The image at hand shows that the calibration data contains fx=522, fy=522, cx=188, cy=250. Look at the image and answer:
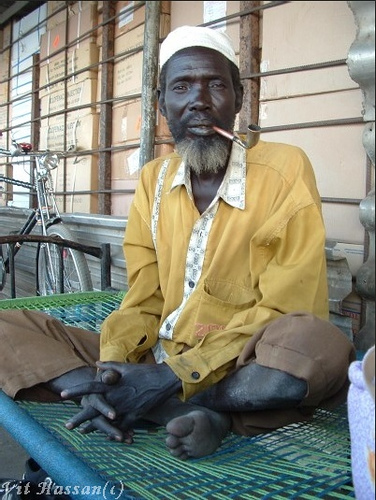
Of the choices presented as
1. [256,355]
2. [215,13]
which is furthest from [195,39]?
[215,13]

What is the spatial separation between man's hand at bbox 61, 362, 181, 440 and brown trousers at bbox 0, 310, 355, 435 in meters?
0.21

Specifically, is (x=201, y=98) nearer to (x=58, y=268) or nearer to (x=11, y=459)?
(x=11, y=459)

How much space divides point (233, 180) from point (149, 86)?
191 centimetres

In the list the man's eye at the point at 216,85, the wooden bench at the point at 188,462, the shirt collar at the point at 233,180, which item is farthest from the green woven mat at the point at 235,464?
Answer: the man's eye at the point at 216,85

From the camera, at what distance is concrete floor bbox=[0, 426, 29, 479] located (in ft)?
7.12

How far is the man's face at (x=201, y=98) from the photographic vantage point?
1658 mm

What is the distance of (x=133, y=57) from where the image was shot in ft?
12.5

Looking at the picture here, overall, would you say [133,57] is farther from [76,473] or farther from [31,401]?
[76,473]

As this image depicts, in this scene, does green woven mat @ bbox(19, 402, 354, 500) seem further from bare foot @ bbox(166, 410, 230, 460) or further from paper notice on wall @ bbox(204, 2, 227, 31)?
paper notice on wall @ bbox(204, 2, 227, 31)

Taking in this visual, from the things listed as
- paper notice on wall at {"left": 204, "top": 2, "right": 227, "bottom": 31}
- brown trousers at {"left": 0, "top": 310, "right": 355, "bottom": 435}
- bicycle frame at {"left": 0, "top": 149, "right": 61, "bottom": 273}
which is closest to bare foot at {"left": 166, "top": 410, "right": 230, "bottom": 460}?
brown trousers at {"left": 0, "top": 310, "right": 355, "bottom": 435}

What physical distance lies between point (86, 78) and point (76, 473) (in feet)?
12.4

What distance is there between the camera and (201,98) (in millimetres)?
1649

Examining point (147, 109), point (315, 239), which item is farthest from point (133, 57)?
point (315, 239)

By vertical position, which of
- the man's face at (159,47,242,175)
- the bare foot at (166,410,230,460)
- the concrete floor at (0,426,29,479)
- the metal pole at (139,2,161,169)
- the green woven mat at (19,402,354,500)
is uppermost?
the metal pole at (139,2,161,169)
